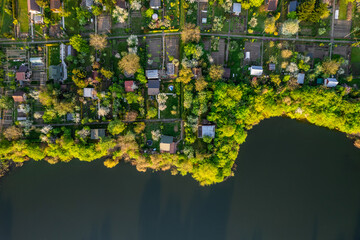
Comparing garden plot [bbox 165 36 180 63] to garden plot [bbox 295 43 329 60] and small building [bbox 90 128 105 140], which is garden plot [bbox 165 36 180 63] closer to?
small building [bbox 90 128 105 140]

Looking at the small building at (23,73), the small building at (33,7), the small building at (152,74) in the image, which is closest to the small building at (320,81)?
the small building at (152,74)

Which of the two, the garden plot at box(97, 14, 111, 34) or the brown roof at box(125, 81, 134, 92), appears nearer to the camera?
the brown roof at box(125, 81, 134, 92)

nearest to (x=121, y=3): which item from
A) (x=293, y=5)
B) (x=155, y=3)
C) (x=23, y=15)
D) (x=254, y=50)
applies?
(x=155, y=3)

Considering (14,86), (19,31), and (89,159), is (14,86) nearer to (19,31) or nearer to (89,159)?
(19,31)

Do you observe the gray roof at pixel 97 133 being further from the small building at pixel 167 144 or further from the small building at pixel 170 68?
the small building at pixel 170 68

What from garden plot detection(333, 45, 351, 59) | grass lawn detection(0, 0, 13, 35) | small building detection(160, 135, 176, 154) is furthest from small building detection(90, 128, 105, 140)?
garden plot detection(333, 45, 351, 59)

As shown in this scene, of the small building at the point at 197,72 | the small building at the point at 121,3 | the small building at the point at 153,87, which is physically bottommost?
the small building at the point at 153,87
